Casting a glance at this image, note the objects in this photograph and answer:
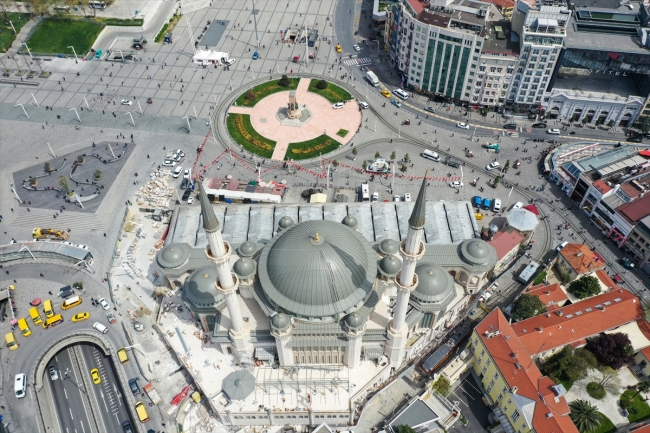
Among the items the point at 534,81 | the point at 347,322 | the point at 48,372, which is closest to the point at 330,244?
the point at 347,322

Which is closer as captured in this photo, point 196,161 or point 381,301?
point 381,301

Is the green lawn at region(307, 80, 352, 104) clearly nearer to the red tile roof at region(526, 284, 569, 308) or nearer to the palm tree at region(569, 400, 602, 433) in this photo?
the red tile roof at region(526, 284, 569, 308)

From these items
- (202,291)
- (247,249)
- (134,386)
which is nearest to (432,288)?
(247,249)

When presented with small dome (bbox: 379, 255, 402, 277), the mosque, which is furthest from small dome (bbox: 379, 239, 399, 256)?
small dome (bbox: 379, 255, 402, 277)

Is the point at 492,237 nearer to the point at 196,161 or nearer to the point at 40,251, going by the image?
the point at 196,161

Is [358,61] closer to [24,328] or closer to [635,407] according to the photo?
[24,328]
